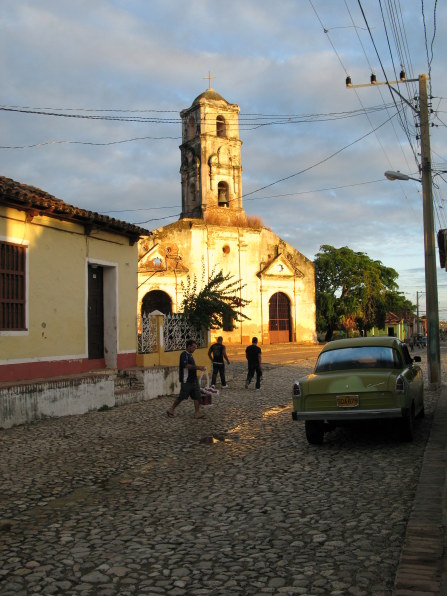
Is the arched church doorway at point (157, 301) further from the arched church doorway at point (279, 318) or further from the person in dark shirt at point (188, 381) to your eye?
the person in dark shirt at point (188, 381)

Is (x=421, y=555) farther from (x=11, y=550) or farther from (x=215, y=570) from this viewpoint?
(x=11, y=550)

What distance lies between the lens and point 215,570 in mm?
4102

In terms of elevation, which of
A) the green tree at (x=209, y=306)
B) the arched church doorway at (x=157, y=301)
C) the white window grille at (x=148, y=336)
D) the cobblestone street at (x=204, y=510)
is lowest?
the cobblestone street at (x=204, y=510)

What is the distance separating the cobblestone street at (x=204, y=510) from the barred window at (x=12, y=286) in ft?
9.00

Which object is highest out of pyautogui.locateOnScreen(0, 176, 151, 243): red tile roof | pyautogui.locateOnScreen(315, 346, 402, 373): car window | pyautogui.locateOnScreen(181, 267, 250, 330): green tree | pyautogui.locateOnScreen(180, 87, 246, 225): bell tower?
pyautogui.locateOnScreen(180, 87, 246, 225): bell tower

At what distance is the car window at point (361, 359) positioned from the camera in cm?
896

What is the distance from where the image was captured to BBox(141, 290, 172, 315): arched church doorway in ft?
121

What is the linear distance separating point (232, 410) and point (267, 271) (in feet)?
Answer: 94.1

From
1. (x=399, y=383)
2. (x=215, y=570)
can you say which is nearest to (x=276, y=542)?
(x=215, y=570)

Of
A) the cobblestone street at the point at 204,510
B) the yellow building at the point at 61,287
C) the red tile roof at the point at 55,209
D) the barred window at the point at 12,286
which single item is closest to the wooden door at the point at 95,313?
the yellow building at the point at 61,287

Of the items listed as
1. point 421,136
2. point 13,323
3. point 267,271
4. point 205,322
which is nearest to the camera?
point 13,323

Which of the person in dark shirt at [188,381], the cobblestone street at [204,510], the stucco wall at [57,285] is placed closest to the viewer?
the cobblestone street at [204,510]

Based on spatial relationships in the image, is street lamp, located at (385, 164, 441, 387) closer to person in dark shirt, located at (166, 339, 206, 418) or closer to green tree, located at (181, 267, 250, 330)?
green tree, located at (181, 267, 250, 330)

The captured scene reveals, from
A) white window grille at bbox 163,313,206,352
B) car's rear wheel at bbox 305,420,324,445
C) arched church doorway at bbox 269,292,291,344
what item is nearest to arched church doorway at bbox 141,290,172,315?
arched church doorway at bbox 269,292,291,344
